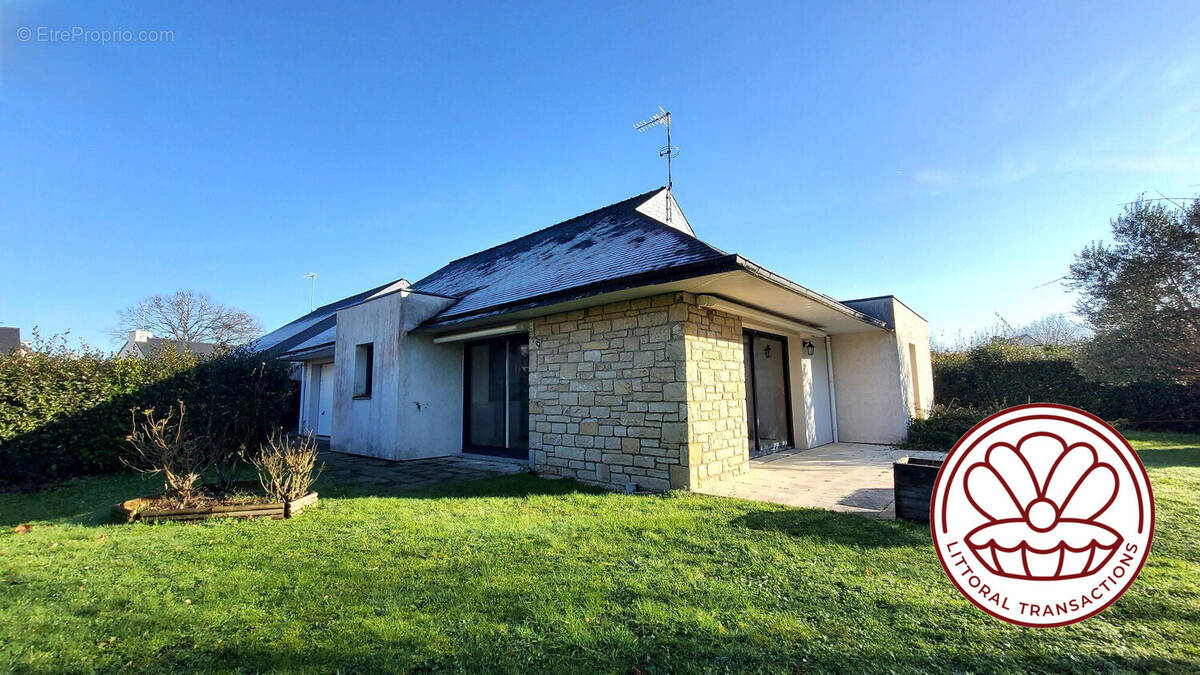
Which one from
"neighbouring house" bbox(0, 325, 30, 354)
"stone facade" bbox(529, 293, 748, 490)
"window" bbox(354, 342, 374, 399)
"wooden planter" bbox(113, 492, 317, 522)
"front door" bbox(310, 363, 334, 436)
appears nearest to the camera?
"wooden planter" bbox(113, 492, 317, 522)

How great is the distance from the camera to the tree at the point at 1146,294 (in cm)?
970

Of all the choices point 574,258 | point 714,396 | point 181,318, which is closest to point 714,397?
point 714,396

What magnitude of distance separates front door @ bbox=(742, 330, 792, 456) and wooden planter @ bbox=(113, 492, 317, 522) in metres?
7.06

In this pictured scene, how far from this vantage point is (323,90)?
8.41 m

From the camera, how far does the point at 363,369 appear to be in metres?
10.2

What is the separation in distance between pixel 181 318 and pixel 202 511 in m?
36.4

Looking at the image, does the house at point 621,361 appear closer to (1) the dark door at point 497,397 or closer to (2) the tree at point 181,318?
(1) the dark door at point 497,397

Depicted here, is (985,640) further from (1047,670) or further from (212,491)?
(212,491)

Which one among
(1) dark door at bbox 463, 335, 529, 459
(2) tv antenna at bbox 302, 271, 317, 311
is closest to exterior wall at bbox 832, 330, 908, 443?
(1) dark door at bbox 463, 335, 529, 459

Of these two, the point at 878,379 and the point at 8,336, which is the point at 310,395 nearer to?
the point at 878,379

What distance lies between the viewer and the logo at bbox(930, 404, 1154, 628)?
1537mm

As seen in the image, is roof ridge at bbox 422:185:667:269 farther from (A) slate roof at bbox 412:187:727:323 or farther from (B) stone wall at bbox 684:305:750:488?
(B) stone wall at bbox 684:305:750:488

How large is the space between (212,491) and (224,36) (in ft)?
22.1

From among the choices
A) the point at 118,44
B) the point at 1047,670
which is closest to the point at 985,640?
the point at 1047,670
